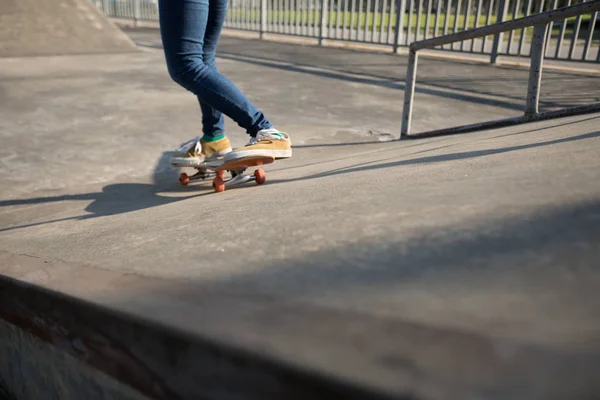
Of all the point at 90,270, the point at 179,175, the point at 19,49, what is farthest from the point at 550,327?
the point at 19,49

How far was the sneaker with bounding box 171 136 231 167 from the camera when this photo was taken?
8.88 feet

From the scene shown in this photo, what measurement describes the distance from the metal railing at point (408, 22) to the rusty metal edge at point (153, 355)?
5.45 metres

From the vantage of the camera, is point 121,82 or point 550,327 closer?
point 550,327

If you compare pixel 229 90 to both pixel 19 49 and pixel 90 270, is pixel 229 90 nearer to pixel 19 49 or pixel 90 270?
pixel 90 270

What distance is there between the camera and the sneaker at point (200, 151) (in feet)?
8.88

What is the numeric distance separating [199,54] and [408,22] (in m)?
7.35

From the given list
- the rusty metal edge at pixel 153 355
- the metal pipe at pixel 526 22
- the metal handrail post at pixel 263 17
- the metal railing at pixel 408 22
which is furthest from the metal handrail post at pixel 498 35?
the rusty metal edge at pixel 153 355

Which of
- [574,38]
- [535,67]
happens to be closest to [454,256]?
[535,67]

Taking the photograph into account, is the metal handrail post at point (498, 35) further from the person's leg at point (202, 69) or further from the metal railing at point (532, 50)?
the person's leg at point (202, 69)

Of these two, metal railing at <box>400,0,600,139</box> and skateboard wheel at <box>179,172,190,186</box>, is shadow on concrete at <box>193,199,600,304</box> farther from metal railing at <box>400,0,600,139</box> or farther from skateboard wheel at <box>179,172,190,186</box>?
metal railing at <box>400,0,600,139</box>

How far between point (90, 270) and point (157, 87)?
16.0 ft

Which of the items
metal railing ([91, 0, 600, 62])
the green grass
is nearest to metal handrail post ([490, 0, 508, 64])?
metal railing ([91, 0, 600, 62])

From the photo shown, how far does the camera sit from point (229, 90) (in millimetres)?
2379

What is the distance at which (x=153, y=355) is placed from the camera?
79 cm
